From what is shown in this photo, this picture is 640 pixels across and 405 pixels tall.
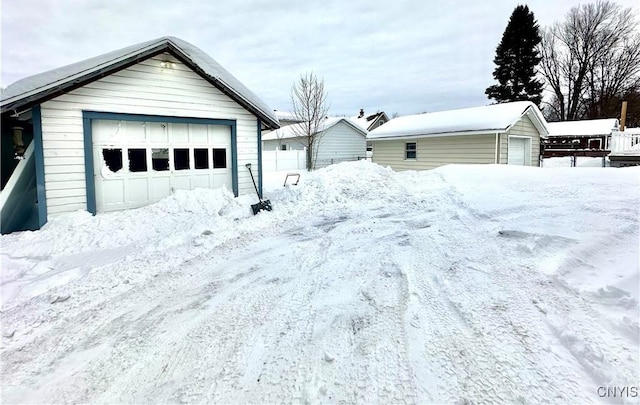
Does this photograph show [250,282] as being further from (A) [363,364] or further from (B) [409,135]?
(B) [409,135]

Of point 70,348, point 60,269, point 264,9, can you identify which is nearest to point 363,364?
point 70,348

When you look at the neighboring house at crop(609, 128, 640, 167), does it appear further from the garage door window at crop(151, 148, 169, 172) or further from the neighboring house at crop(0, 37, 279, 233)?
the garage door window at crop(151, 148, 169, 172)

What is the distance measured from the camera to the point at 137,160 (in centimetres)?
835

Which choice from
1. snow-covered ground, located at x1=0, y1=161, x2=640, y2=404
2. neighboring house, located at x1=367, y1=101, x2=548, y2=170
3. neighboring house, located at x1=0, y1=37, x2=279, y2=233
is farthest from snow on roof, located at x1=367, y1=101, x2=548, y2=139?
neighboring house, located at x1=0, y1=37, x2=279, y2=233

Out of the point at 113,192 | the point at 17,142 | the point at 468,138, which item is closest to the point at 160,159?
the point at 113,192

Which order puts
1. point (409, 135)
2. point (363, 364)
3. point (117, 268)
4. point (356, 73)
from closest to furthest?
1. point (363, 364)
2. point (117, 268)
3. point (409, 135)
4. point (356, 73)

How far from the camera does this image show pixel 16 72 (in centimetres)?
1540

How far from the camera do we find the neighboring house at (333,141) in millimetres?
27641

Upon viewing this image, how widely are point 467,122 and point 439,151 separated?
77.1 inches

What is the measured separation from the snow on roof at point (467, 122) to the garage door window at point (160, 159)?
1334 centimetres

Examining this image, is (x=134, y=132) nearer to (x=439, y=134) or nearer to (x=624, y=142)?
(x=439, y=134)

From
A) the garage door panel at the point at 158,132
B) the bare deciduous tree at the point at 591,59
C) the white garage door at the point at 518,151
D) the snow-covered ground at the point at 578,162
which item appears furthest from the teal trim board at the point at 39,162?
the bare deciduous tree at the point at 591,59

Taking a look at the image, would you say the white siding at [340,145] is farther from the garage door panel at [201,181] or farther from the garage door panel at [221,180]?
the garage door panel at [201,181]

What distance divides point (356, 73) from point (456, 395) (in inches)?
1108
